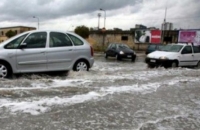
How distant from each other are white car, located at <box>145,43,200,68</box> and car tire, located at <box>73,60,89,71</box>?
554 cm

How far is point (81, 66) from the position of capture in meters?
9.61

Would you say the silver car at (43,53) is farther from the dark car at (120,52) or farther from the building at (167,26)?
the building at (167,26)

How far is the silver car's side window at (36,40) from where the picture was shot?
8547 mm

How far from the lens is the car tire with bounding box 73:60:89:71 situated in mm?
9516

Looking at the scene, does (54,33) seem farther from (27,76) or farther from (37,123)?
(37,123)

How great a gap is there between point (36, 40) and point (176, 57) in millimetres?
8213

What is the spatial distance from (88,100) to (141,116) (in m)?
1.34

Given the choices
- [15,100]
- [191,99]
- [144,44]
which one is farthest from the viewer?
[144,44]

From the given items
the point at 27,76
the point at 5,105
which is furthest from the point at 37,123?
the point at 27,76

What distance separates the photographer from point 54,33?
356 inches

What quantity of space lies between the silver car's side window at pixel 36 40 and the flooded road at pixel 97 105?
110cm

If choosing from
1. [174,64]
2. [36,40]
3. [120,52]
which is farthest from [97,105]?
[120,52]

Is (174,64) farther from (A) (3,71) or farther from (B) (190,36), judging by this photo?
(B) (190,36)

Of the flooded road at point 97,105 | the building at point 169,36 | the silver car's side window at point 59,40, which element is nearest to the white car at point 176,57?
the flooded road at point 97,105
